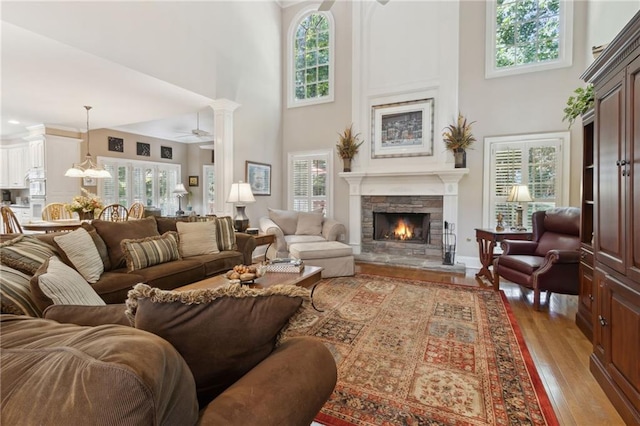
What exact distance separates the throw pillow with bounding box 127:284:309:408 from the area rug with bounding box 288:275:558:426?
3.9 inches

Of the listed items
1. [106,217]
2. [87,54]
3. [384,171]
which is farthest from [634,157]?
[106,217]

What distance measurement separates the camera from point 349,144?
576 centimetres

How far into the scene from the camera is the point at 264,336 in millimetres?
939

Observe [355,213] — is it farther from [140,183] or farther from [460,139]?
[140,183]

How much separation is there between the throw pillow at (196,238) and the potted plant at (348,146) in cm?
293

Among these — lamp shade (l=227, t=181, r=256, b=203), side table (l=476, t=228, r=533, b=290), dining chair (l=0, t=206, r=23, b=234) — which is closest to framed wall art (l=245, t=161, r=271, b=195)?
lamp shade (l=227, t=181, r=256, b=203)

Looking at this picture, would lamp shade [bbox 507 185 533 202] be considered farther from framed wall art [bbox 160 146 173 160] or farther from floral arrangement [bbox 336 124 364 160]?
framed wall art [bbox 160 146 173 160]

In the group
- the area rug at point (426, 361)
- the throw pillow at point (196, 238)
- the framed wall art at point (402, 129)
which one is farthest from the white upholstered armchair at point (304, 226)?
the area rug at point (426, 361)

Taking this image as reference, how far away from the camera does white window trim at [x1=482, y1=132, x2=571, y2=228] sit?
454cm

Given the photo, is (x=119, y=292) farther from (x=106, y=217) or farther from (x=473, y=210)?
(x=473, y=210)

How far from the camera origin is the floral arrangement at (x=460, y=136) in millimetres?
4926

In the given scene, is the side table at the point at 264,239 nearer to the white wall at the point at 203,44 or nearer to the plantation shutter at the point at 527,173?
the white wall at the point at 203,44

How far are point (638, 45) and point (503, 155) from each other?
3589 mm

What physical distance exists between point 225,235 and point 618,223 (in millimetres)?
3584
